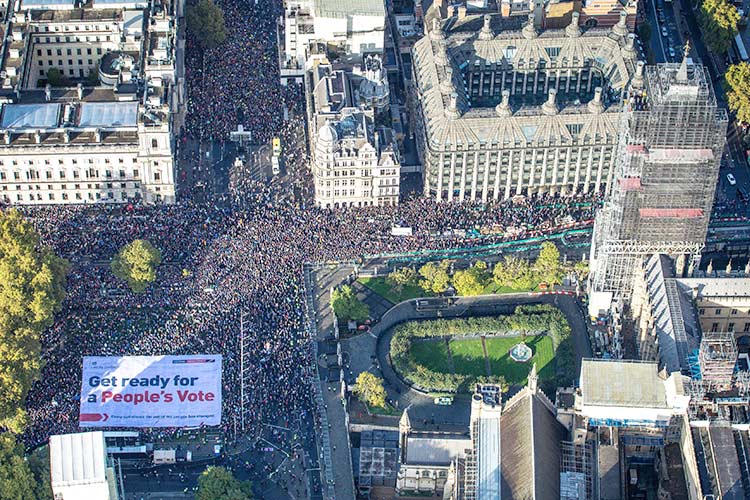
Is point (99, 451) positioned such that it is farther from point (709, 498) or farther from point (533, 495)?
point (709, 498)

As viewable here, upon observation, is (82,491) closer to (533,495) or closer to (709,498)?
(533,495)

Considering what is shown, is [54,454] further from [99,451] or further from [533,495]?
[533,495]

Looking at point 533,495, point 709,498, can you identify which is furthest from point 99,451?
point 709,498

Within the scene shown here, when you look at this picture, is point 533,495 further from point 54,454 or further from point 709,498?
point 54,454

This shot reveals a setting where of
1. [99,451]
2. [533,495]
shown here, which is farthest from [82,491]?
[533,495]

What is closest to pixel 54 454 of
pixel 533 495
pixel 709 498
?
pixel 533 495
